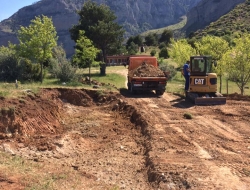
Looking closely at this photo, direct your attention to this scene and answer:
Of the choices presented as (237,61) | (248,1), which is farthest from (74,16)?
(237,61)

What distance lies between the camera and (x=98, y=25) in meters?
36.3

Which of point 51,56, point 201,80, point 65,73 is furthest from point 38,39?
point 201,80

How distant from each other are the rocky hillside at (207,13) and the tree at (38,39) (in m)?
120

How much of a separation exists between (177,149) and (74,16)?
185579 millimetres

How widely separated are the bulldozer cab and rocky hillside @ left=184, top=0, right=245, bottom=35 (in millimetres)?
124123

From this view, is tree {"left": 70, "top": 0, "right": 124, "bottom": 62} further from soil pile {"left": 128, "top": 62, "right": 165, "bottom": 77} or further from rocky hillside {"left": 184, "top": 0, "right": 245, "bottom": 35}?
rocky hillside {"left": 184, "top": 0, "right": 245, "bottom": 35}

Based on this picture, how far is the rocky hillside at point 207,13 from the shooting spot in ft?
440

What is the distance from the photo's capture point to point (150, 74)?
757 inches

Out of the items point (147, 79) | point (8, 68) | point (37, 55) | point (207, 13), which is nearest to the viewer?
point (147, 79)

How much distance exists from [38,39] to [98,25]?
14.4 meters

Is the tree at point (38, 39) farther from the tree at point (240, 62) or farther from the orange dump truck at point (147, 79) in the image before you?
the tree at point (240, 62)

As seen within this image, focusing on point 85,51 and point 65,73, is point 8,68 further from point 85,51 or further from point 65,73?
point 85,51

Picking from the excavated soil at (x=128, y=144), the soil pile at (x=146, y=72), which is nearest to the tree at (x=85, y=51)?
the soil pile at (x=146, y=72)

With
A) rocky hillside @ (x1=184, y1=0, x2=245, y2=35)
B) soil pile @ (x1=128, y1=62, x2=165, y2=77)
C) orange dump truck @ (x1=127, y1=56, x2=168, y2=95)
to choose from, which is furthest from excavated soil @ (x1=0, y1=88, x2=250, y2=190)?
rocky hillside @ (x1=184, y1=0, x2=245, y2=35)
